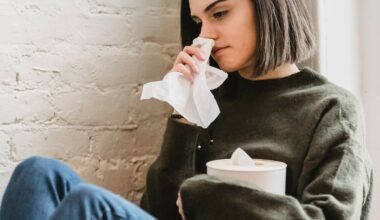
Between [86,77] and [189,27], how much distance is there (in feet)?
0.85

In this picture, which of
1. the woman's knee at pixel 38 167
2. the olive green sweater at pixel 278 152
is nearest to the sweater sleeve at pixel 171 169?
the olive green sweater at pixel 278 152

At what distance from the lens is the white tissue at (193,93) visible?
957 mm

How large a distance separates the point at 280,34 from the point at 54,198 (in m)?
0.52

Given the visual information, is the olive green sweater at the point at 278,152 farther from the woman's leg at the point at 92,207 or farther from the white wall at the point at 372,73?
the white wall at the point at 372,73

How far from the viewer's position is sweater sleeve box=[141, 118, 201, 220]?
1.00 m

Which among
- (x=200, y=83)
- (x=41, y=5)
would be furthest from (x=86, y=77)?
(x=200, y=83)

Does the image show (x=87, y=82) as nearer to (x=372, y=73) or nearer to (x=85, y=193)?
(x=85, y=193)

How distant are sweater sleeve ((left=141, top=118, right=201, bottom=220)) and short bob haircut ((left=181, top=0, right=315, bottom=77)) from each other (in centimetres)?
19

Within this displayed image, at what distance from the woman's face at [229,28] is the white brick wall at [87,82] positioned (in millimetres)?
251

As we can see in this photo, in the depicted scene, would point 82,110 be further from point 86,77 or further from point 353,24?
point 353,24

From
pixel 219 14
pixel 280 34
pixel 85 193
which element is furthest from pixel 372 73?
pixel 85 193

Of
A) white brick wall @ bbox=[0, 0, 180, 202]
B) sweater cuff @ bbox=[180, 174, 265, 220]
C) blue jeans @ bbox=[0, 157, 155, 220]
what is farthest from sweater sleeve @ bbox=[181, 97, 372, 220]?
white brick wall @ bbox=[0, 0, 180, 202]

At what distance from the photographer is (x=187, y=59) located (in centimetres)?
99

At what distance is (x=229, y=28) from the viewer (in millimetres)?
974
